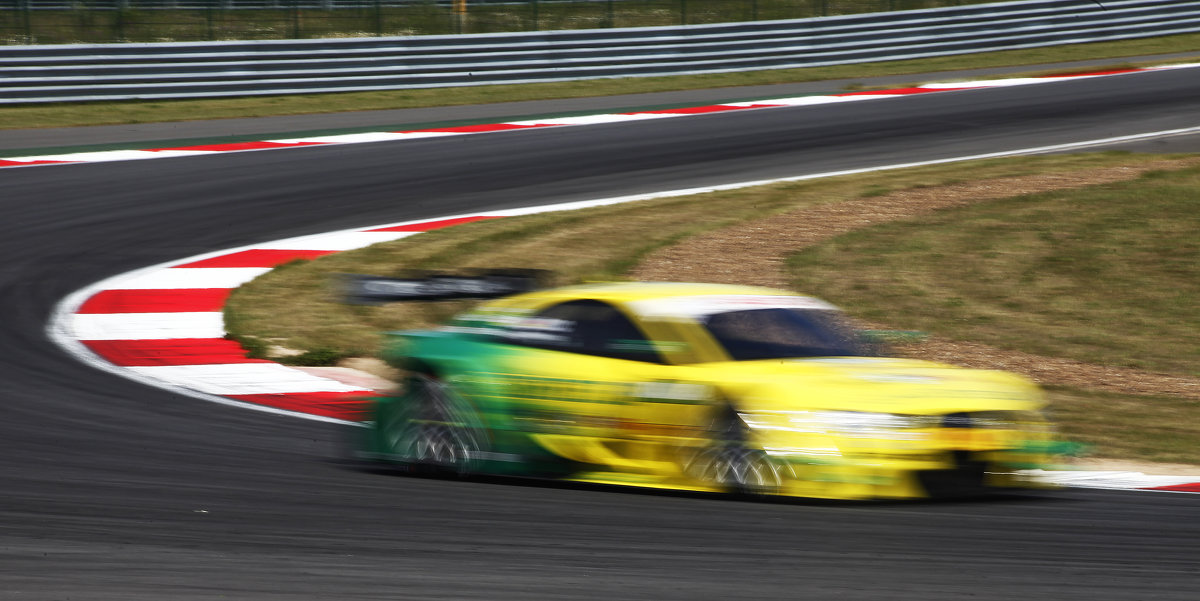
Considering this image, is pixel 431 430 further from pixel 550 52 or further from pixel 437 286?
pixel 550 52

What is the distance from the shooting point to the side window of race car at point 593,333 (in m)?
7.41

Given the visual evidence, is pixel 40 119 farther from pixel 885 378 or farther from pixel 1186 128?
pixel 885 378

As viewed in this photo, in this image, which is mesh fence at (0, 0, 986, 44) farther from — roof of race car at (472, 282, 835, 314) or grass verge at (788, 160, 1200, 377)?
roof of race car at (472, 282, 835, 314)

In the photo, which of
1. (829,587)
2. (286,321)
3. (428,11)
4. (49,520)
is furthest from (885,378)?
(428,11)

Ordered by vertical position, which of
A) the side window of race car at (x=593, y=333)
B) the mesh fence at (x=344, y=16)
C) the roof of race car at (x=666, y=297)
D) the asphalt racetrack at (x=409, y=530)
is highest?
the mesh fence at (x=344, y=16)

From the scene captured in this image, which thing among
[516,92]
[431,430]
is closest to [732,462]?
[431,430]

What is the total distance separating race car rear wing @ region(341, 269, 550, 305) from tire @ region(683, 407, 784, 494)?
1.72 m

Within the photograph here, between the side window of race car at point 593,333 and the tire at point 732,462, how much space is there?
523 mm

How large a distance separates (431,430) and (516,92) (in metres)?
18.0

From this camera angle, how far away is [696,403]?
23.1ft

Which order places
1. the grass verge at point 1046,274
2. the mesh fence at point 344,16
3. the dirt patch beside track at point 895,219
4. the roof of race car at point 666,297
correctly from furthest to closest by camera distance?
the mesh fence at point 344,16, the grass verge at point 1046,274, the dirt patch beside track at point 895,219, the roof of race car at point 666,297

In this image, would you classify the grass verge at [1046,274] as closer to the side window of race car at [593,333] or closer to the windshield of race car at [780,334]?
the windshield of race car at [780,334]

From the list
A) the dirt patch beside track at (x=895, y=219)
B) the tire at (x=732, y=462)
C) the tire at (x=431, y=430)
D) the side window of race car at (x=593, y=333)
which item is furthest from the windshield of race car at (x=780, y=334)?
the dirt patch beside track at (x=895, y=219)

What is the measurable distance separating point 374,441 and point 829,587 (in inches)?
128
